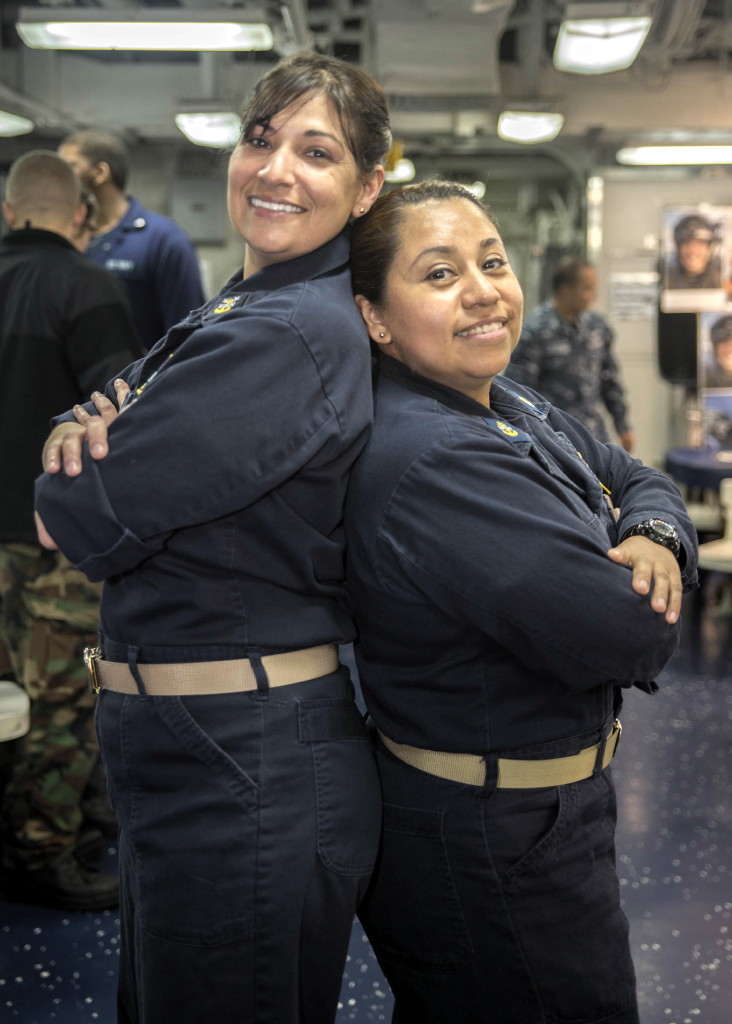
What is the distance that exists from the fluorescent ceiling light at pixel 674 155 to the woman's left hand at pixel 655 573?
8.01 m

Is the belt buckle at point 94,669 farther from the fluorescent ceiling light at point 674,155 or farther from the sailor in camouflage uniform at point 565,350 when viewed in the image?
the fluorescent ceiling light at point 674,155

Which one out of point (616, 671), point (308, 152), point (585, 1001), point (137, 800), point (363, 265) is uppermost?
point (308, 152)

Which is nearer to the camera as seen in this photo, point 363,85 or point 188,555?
point 188,555

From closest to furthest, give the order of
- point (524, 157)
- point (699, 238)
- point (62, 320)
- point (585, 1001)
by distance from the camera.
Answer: point (585, 1001), point (62, 320), point (699, 238), point (524, 157)

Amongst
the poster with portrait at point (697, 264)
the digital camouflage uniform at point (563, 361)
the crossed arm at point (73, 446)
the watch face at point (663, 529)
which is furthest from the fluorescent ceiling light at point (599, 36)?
the crossed arm at point (73, 446)

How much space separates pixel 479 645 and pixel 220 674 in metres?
0.34

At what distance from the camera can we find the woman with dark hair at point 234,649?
123 centimetres

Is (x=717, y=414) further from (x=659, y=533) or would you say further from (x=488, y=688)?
(x=488, y=688)

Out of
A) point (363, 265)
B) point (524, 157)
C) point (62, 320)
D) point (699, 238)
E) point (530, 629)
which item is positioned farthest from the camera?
point (524, 157)

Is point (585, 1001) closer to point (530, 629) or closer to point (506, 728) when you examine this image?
point (506, 728)

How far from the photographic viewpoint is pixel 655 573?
1335 mm

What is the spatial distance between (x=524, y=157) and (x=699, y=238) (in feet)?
11.4

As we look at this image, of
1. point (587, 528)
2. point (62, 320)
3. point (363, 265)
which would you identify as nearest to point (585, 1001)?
point (587, 528)

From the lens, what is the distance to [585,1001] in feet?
4.48
